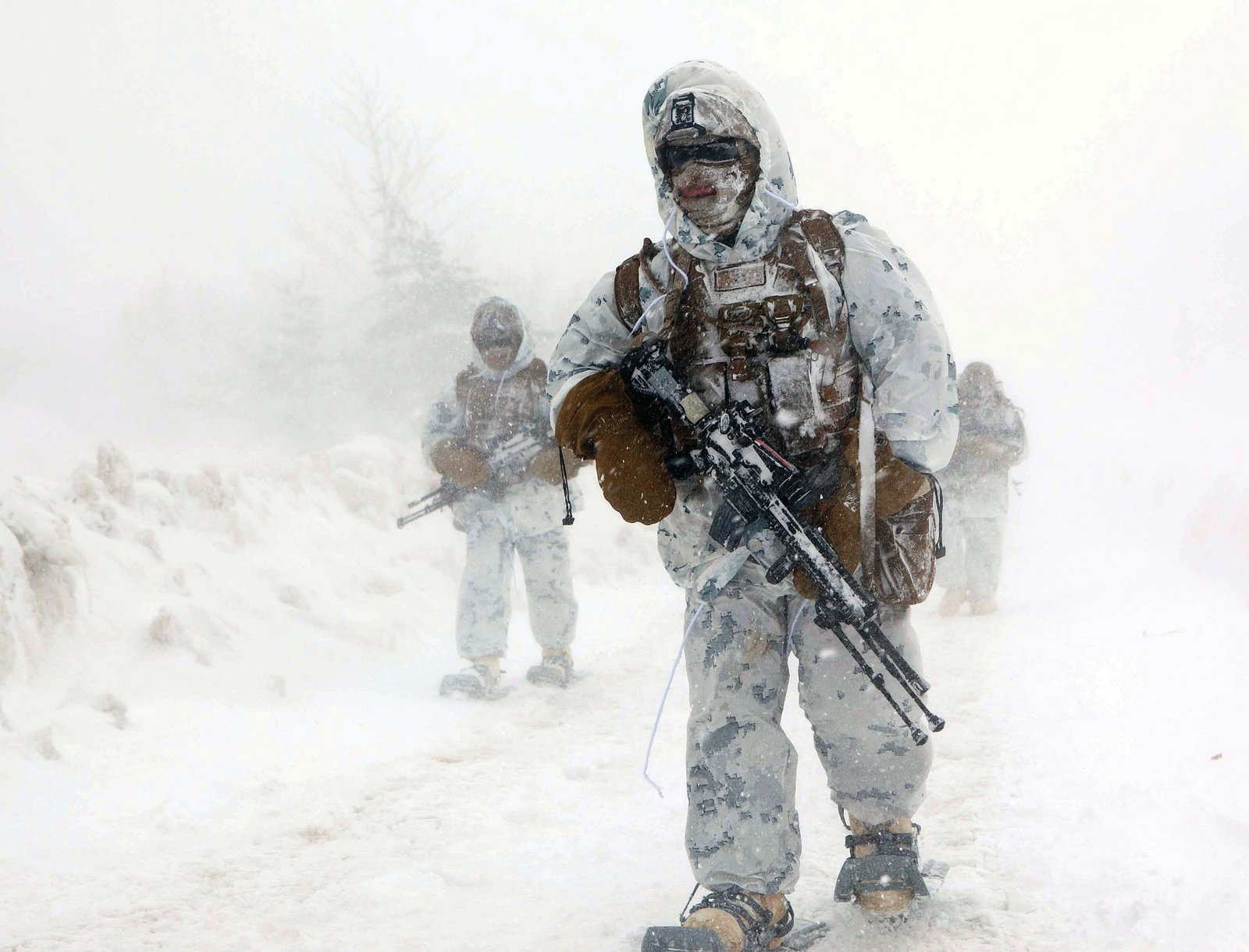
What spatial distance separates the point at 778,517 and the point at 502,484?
3.69 meters

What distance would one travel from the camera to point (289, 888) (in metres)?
2.78

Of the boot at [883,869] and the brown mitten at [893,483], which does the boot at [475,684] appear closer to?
the boot at [883,869]

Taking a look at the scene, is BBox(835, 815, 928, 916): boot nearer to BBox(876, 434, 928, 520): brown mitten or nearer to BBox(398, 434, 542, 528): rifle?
BBox(876, 434, 928, 520): brown mitten

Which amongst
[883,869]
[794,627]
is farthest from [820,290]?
[883,869]

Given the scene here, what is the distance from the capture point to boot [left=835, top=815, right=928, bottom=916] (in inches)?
89.1

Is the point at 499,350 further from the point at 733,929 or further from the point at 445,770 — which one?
the point at 733,929

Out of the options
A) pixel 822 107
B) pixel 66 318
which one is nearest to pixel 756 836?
pixel 66 318

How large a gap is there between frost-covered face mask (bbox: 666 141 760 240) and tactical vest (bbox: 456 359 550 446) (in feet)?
11.0

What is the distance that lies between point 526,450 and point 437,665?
5.83 ft

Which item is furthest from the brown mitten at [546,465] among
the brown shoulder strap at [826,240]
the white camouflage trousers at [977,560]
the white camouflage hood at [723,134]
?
the white camouflage trousers at [977,560]

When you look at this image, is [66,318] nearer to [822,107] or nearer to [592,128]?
[592,128]

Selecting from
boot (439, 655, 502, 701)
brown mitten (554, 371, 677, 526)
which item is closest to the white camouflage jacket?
brown mitten (554, 371, 677, 526)

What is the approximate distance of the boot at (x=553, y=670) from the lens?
5621 mm

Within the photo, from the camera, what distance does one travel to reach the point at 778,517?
7.33 ft
